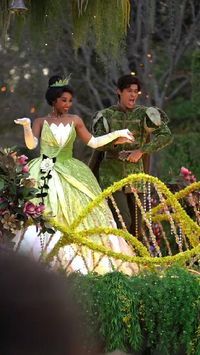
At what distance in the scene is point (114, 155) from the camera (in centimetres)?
740

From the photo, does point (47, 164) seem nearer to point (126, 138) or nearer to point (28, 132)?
point (28, 132)

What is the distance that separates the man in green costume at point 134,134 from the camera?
7.27 meters

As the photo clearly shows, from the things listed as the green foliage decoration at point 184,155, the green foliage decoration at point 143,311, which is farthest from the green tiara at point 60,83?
the green foliage decoration at point 184,155

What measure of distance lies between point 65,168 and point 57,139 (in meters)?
0.19

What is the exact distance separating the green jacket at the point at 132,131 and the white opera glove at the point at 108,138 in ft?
0.64

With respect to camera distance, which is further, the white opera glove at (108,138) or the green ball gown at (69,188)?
the white opera glove at (108,138)

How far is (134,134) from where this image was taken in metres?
7.38

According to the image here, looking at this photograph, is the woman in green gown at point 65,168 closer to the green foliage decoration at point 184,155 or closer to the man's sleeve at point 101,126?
the man's sleeve at point 101,126

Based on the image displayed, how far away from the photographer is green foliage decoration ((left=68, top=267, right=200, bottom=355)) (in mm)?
4723

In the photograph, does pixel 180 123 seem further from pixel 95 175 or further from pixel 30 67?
pixel 95 175

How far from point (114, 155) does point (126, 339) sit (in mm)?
2778

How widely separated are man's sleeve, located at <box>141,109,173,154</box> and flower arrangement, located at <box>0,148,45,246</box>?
1853mm

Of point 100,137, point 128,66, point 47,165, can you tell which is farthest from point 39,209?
point 128,66

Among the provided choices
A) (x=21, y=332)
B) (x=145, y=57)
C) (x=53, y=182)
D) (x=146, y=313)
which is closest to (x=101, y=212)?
(x=53, y=182)
